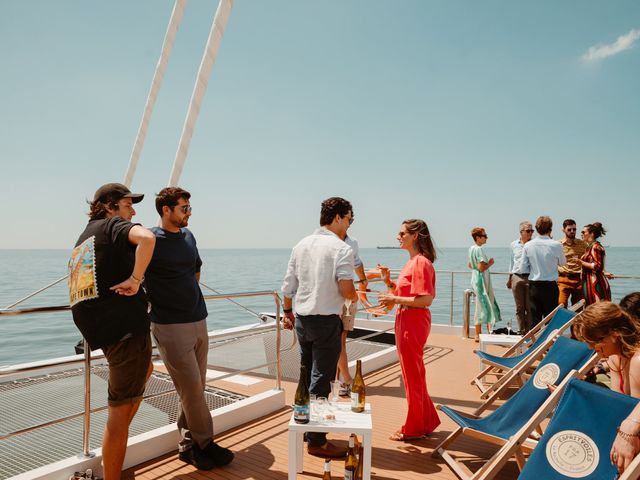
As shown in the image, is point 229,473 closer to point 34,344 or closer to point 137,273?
point 137,273

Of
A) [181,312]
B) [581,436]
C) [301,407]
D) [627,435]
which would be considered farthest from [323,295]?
[627,435]

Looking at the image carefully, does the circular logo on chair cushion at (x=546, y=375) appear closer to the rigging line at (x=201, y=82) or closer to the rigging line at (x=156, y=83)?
the rigging line at (x=201, y=82)

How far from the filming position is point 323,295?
2.78 metres

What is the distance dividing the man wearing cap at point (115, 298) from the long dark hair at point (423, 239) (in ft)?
6.00

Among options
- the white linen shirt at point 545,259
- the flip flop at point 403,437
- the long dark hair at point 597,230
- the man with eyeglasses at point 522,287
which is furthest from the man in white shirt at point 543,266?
the flip flop at point 403,437

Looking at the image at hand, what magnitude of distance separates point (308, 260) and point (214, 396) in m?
2.65

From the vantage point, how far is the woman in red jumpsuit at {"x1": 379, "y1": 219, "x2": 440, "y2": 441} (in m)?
3.04

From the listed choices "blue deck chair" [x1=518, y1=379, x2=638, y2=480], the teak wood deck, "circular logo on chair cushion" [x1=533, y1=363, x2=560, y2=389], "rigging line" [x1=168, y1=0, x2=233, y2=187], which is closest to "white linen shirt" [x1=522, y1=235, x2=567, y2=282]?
the teak wood deck

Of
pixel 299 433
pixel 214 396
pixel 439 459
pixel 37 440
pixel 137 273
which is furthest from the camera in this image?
pixel 214 396

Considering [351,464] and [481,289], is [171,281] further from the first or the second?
[481,289]

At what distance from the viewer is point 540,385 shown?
278 centimetres

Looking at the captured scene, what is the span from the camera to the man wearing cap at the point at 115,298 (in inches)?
82.0

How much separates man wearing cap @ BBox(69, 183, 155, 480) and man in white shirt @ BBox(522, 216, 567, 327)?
16.1 feet

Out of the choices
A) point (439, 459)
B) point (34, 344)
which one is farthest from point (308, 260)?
point (34, 344)
